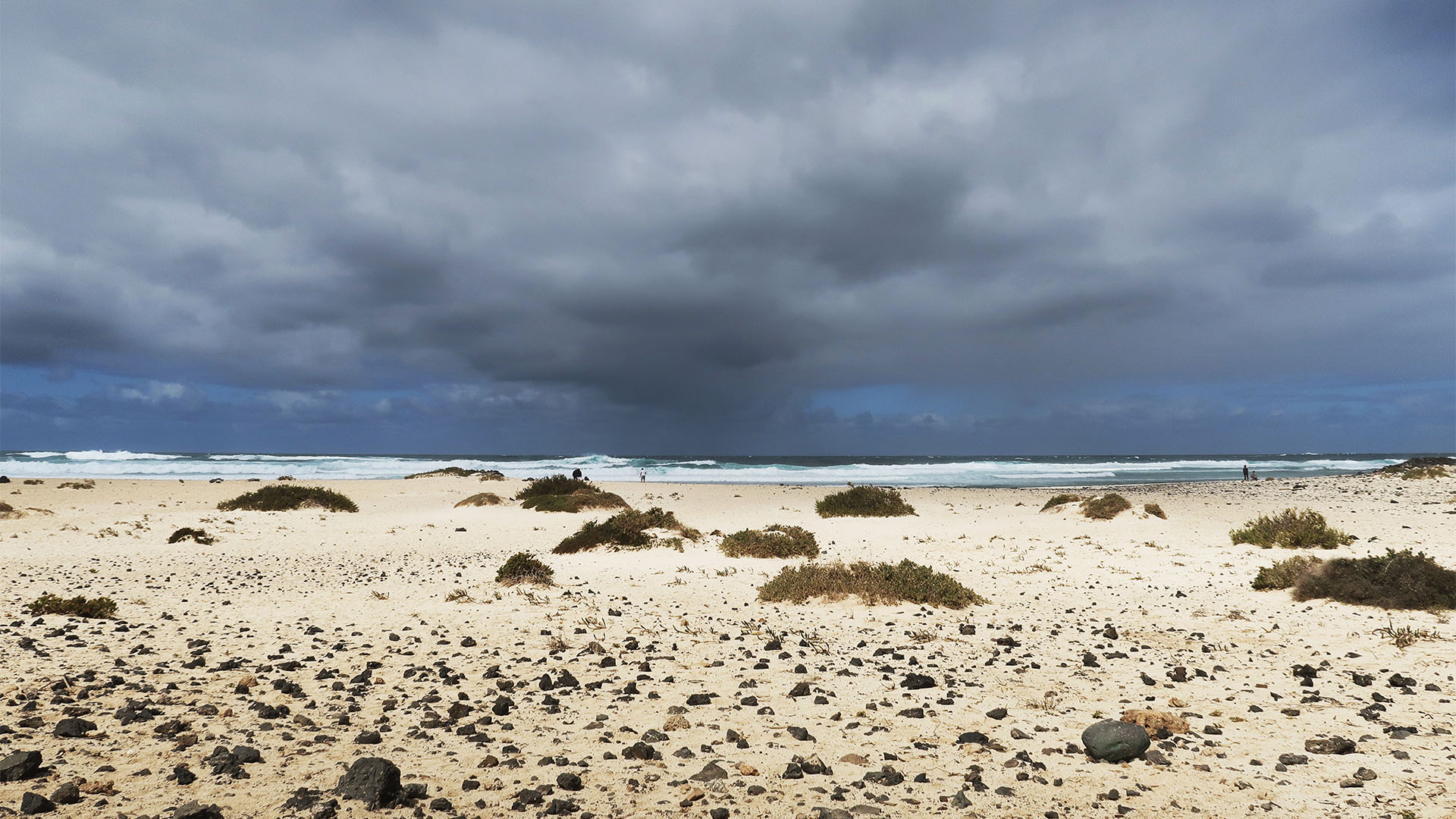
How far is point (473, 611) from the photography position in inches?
444

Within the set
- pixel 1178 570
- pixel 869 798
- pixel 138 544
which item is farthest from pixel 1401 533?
pixel 138 544

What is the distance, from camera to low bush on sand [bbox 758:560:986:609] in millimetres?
11852

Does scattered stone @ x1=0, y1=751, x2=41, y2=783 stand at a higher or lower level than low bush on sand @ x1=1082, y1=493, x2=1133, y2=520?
higher

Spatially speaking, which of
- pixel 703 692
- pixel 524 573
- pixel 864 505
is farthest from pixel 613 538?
pixel 864 505

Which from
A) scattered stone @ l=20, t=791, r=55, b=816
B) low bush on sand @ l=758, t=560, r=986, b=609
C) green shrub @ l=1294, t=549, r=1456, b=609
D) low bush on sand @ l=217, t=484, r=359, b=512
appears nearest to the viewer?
scattered stone @ l=20, t=791, r=55, b=816

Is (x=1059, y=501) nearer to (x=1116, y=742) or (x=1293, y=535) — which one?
(x=1293, y=535)

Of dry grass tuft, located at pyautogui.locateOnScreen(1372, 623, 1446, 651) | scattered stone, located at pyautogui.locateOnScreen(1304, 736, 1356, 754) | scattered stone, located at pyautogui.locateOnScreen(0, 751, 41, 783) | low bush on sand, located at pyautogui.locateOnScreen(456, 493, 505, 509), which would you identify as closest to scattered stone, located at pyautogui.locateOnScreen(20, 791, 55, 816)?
scattered stone, located at pyautogui.locateOnScreen(0, 751, 41, 783)

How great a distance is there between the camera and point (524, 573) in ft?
45.0

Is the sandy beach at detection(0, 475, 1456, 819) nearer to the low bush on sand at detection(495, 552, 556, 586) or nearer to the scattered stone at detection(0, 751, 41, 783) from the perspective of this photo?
the scattered stone at detection(0, 751, 41, 783)

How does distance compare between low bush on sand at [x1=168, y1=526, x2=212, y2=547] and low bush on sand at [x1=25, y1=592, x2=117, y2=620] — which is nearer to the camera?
low bush on sand at [x1=25, y1=592, x2=117, y2=620]

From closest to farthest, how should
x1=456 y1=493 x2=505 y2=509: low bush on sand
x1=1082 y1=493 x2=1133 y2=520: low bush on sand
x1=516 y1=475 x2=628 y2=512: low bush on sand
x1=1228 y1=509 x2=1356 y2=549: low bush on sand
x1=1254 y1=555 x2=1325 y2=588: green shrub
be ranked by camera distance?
x1=1254 y1=555 x2=1325 y2=588: green shrub < x1=1228 y1=509 x2=1356 y2=549: low bush on sand < x1=1082 y1=493 x2=1133 y2=520: low bush on sand < x1=516 y1=475 x2=628 y2=512: low bush on sand < x1=456 y1=493 x2=505 y2=509: low bush on sand

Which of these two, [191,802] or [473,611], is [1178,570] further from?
[191,802]

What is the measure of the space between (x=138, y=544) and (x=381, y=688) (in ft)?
54.1

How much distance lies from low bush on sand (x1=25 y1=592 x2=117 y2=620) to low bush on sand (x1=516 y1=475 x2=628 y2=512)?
17.6 m
